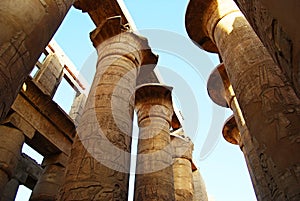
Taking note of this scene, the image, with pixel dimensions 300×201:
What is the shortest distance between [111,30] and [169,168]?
4.29 metres

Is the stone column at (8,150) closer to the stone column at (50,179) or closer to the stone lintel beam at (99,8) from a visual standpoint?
the stone column at (50,179)

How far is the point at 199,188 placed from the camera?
14.3 m

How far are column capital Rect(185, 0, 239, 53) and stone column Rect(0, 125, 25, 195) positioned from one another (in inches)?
208

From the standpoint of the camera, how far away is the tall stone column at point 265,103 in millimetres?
3686

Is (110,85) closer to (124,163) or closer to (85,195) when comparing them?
(124,163)

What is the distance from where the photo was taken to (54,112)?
10.1m

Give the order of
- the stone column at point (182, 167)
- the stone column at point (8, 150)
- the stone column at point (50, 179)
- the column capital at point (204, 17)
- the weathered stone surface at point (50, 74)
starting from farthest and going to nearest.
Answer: the weathered stone surface at point (50, 74), the stone column at point (182, 167), the stone column at point (50, 179), the stone column at point (8, 150), the column capital at point (204, 17)

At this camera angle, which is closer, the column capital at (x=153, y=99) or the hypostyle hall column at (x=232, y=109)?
the hypostyle hall column at (x=232, y=109)

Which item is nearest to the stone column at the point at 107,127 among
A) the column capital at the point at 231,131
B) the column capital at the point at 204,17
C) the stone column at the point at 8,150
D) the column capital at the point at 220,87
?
the column capital at the point at 204,17

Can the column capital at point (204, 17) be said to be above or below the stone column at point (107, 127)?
above

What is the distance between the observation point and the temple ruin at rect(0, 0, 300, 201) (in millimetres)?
2775

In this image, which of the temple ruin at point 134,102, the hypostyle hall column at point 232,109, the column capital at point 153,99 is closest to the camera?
the temple ruin at point 134,102

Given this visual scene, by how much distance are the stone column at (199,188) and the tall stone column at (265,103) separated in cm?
826

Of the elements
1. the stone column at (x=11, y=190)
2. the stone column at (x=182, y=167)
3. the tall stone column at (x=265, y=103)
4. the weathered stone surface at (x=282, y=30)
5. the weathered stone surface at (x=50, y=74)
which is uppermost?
the weathered stone surface at (x=50, y=74)
